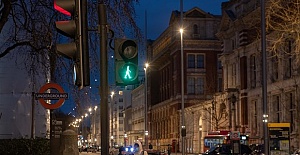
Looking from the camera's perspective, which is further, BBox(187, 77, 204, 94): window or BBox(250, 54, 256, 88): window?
BBox(187, 77, 204, 94): window

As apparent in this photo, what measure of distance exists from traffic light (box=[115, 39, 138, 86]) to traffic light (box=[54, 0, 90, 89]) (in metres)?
1.16

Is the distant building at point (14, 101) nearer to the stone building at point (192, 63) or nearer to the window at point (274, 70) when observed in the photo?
the window at point (274, 70)

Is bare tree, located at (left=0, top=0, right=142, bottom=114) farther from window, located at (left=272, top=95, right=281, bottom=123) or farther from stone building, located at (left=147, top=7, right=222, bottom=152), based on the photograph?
stone building, located at (left=147, top=7, right=222, bottom=152)

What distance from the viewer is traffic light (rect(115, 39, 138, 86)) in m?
10.7

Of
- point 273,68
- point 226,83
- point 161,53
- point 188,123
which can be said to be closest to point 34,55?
point 273,68

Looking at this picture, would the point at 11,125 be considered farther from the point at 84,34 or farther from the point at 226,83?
the point at 226,83

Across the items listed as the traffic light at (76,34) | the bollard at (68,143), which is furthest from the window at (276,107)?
the traffic light at (76,34)

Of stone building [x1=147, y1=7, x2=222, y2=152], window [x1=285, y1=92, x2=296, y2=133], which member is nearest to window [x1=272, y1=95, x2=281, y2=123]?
window [x1=285, y1=92, x2=296, y2=133]

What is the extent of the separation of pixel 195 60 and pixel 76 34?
89.4m

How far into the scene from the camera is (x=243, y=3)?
68.4 meters

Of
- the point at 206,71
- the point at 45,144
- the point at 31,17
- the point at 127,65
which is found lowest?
the point at 45,144

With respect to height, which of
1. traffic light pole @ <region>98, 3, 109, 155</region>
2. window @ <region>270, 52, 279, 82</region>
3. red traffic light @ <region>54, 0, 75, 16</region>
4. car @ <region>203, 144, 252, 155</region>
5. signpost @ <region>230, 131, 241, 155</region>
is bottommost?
car @ <region>203, 144, 252, 155</region>

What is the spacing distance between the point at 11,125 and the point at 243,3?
4383cm

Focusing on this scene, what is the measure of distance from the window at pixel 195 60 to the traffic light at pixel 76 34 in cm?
8861
